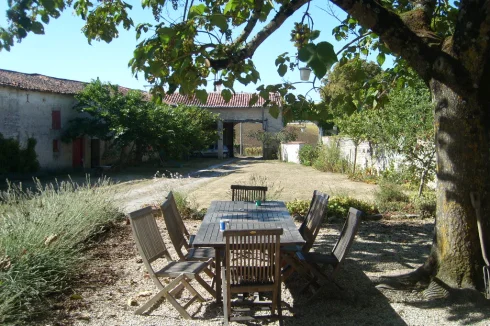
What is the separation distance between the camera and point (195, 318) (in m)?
4.74

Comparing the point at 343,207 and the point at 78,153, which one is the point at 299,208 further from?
the point at 78,153

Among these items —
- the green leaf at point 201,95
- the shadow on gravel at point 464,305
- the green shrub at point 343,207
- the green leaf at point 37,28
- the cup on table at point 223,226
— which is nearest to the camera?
the green leaf at point 37,28

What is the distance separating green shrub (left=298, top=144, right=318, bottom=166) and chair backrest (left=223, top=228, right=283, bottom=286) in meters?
25.1

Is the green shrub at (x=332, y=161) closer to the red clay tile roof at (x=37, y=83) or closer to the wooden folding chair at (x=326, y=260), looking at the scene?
the red clay tile roof at (x=37, y=83)

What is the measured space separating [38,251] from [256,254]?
96.3 inches

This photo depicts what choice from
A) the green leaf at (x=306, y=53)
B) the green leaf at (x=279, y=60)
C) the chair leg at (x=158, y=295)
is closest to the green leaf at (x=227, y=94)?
the green leaf at (x=279, y=60)

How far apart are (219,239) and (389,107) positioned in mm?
10517

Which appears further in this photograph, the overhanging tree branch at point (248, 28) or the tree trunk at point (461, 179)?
the overhanging tree branch at point (248, 28)

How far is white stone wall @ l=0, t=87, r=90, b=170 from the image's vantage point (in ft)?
70.3

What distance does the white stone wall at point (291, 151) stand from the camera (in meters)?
32.4

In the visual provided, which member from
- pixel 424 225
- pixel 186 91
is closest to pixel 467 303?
pixel 186 91

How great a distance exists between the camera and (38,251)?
207 inches

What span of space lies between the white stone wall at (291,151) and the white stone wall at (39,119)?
13.2 meters

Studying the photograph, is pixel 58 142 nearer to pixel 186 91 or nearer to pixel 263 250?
pixel 186 91
